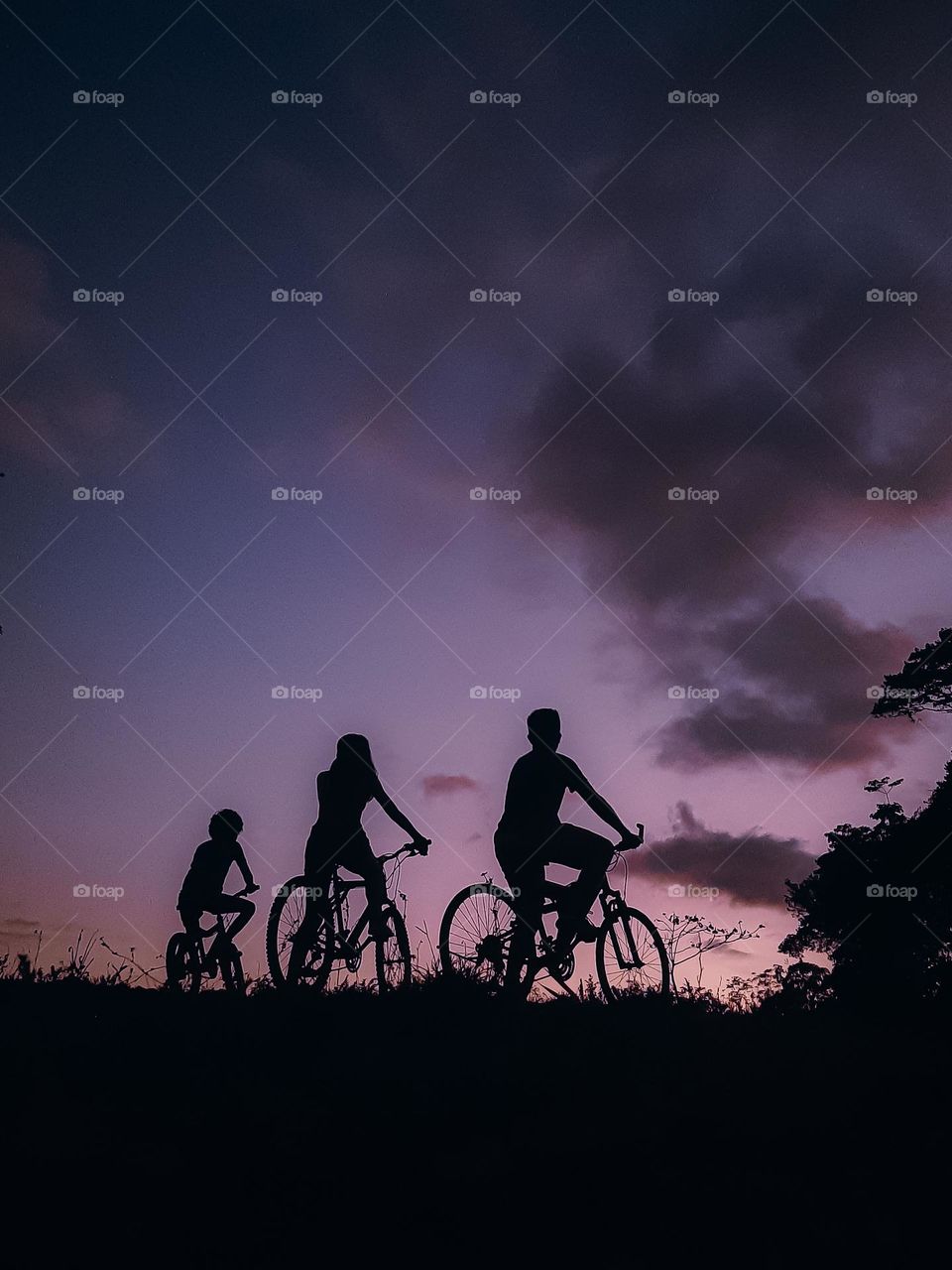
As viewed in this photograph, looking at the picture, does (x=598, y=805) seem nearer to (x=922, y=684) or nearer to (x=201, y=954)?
(x=201, y=954)

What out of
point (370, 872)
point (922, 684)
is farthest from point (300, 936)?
point (922, 684)

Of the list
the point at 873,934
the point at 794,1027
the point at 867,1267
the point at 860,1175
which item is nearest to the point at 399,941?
the point at 794,1027

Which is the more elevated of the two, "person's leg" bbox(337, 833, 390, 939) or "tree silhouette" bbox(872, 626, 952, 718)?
"tree silhouette" bbox(872, 626, 952, 718)

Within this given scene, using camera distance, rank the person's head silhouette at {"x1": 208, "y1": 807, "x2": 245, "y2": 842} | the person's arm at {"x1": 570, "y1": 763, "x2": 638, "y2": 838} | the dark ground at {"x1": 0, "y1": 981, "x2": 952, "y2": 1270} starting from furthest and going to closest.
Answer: the person's head silhouette at {"x1": 208, "y1": 807, "x2": 245, "y2": 842}
the person's arm at {"x1": 570, "y1": 763, "x2": 638, "y2": 838}
the dark ground at {"x1": 0, "y1": 981, "x2": 952, "y2": 1270}

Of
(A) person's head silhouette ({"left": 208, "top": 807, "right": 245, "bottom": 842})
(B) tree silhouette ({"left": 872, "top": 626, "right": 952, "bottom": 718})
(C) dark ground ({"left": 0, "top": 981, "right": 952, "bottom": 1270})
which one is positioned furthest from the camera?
(B) tree silhouette ({"left": 872, "top": 626, "right": 952, "bottom": 718})

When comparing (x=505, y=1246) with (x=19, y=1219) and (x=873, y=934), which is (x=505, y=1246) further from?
(x=873, y=934)

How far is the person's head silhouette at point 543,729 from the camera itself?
385 inches

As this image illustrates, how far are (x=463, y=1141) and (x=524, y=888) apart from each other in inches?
171

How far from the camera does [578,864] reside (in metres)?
9.70

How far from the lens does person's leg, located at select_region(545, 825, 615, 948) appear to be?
968 centimetres
